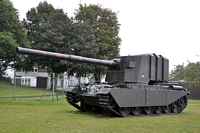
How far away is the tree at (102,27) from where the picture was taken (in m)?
35.8

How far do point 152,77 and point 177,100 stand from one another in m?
2.59

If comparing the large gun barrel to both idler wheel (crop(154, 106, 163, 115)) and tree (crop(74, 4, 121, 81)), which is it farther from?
tree (crop(74, 4, 121, 81))

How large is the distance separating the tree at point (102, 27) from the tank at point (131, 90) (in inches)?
777

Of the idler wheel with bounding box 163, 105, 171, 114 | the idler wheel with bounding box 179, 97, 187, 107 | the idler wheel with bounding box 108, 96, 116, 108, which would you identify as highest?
the idler wheel with bounding box 108, 96, 116, 108

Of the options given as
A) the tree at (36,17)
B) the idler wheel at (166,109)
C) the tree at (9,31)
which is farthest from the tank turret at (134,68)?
the tree at (36,17)

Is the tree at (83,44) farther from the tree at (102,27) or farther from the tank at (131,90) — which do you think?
the tank at (131,90)

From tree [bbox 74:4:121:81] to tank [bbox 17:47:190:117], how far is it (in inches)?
777

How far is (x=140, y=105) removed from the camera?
13.3m

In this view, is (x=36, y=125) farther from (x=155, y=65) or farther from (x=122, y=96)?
(x=155, y=65)

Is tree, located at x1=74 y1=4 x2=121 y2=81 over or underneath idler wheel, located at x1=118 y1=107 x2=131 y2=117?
over

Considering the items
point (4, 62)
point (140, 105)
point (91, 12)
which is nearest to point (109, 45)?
point (91, 12)

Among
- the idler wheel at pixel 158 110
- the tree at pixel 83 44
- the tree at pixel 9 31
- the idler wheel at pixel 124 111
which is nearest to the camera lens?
the idler wheel at pixel 124 111

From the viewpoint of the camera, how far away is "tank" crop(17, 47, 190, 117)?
481 inches

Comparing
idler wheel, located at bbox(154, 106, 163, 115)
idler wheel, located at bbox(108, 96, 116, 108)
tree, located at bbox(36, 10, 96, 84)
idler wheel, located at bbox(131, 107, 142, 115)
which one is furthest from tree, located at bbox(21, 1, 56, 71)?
idler wheel, located at bbox(108, 96, 116, 108)
